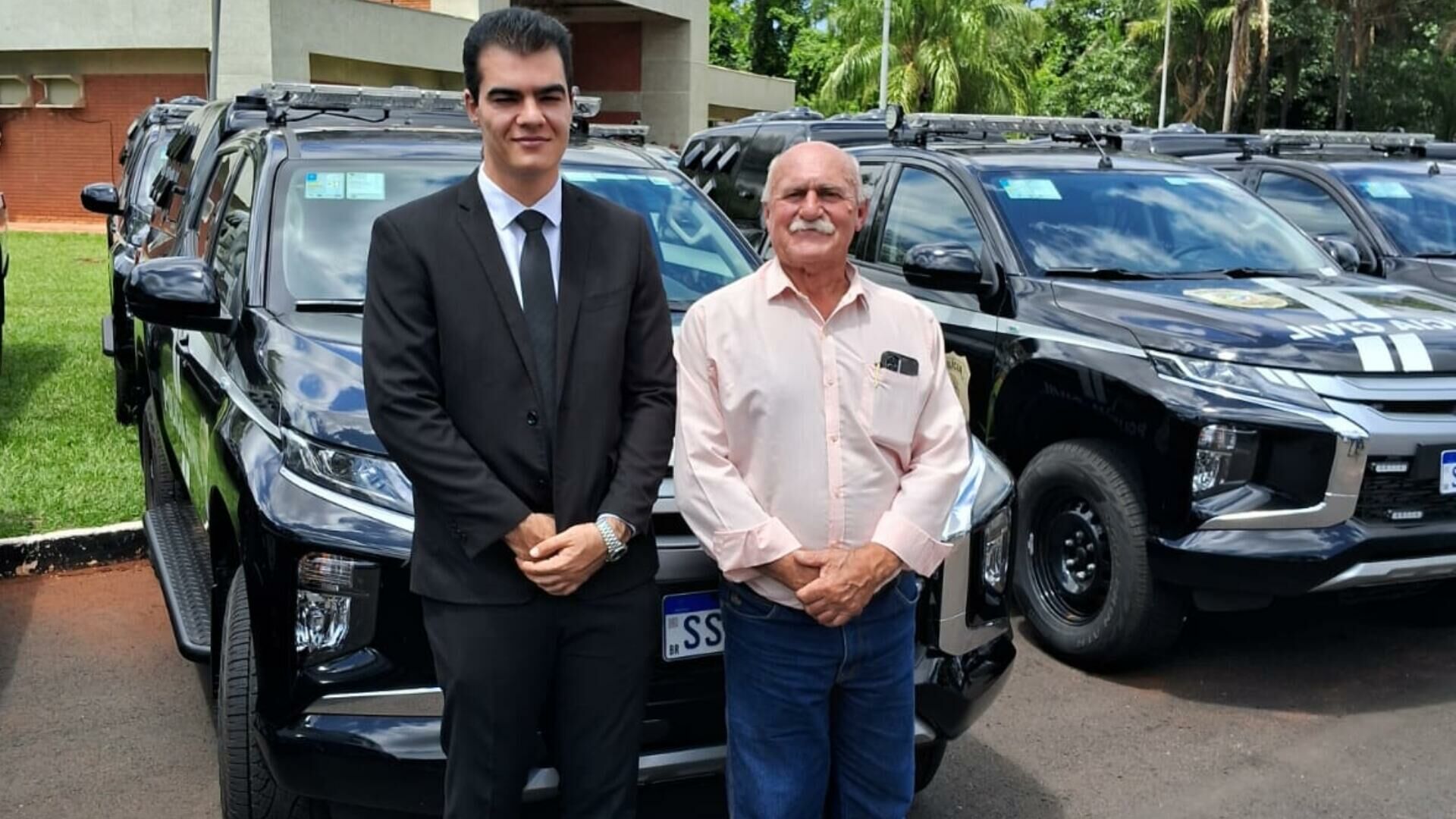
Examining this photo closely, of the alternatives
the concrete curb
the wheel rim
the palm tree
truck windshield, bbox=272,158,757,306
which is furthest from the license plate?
the palm tree

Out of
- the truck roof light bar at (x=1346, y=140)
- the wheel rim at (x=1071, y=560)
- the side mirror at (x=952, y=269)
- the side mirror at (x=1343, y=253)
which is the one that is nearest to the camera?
the wheel rim at (x=1071, y=560)

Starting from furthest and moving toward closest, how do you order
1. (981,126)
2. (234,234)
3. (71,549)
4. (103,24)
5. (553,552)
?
(103,24)
(981,126)
(71,549)
(234,234)
(553,552)

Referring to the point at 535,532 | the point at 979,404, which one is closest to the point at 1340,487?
the point at 979,404

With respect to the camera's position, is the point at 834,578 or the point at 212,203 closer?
the point at 834,578

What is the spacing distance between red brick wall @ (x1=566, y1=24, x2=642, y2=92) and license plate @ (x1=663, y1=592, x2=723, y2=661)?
3215 centimetres

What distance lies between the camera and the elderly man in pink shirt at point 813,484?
263 cm

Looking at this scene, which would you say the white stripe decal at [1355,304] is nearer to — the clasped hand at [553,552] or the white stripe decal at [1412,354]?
the white stripe decal at [1412,354]

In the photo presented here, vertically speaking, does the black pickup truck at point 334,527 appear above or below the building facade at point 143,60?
below

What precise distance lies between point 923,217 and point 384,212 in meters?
3.07

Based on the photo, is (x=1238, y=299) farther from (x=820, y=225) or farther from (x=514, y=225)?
(x=514, y=225)

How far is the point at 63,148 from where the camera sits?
2478 centimetres

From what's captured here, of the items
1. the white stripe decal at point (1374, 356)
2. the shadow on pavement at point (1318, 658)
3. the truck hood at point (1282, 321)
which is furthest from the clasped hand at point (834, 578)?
the white stripe decal at point (1374, 356)

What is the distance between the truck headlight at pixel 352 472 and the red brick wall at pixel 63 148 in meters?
23.6

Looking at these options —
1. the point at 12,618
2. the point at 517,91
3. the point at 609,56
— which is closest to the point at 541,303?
the point at 517,91
